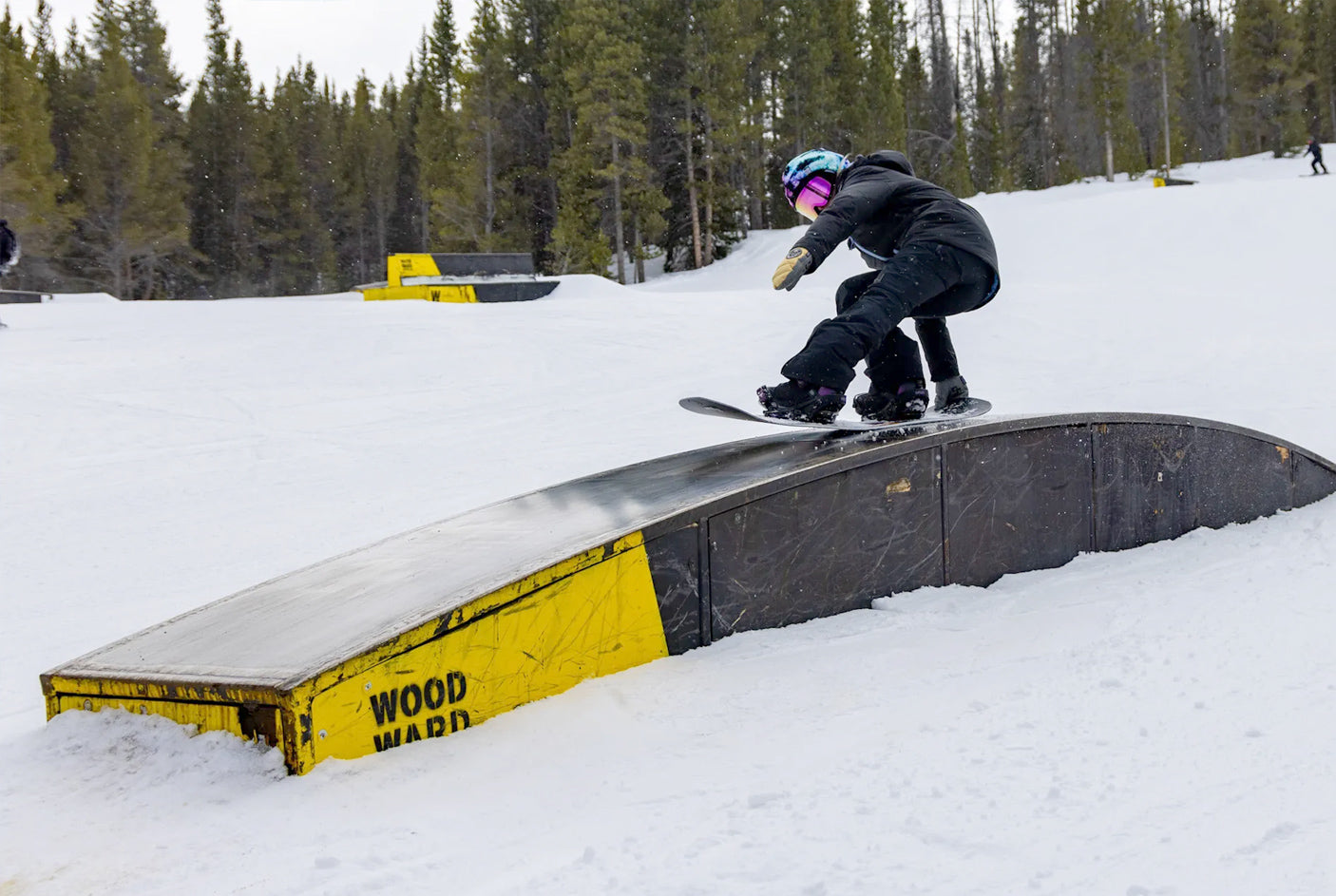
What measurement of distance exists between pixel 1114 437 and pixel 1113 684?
205 cm

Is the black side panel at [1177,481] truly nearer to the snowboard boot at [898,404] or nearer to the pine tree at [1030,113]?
the snowboard boot at [898,404]

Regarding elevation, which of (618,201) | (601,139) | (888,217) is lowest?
(888,217)

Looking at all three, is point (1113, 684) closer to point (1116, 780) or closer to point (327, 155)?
point (1116, 780)

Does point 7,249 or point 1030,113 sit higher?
point 1030,113

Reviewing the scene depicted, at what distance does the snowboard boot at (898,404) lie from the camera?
4.81 metres

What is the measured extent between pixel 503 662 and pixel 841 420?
8.11ft

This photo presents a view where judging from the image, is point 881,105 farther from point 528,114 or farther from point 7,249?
point 7,249

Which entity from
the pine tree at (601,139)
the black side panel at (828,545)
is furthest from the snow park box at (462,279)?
the black side panel at (828,545)

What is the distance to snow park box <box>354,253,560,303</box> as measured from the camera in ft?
72.0

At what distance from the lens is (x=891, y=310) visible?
4219mm

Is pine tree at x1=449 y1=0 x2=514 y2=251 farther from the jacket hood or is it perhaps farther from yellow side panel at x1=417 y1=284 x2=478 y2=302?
the jacket hood

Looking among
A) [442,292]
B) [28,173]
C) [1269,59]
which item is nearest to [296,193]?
[28,173]

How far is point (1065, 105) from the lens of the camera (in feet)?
186

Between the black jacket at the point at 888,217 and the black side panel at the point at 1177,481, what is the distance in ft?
3.53
